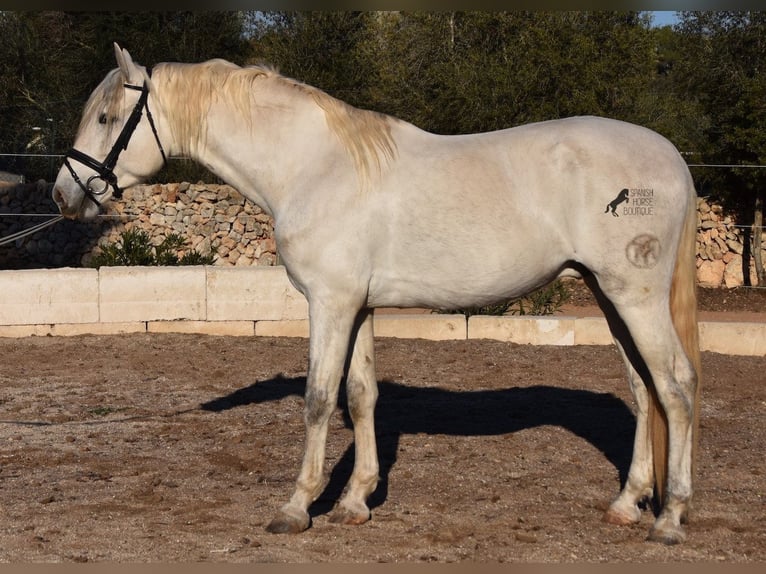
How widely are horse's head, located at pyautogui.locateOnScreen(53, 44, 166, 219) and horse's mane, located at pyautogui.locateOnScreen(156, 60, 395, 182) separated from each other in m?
0.11

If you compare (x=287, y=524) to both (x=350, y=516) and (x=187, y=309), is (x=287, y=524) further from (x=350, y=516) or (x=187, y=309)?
(x=187, y=309)

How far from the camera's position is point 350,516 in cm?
461

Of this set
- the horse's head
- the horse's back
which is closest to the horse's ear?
the horse's head

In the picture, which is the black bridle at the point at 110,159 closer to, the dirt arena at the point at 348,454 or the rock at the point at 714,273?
the dirt arena at the point at 348,454

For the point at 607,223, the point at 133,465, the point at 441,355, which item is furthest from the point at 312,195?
the point at 441,355

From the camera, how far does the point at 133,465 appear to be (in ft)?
18.7

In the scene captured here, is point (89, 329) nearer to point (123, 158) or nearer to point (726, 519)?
point (123, 158)

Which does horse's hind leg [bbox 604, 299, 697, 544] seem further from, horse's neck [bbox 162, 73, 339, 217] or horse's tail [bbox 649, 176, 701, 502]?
horse's neck [bbox 162, 73, 339, 217]

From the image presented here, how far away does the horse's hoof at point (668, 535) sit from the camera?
4275 millimetres

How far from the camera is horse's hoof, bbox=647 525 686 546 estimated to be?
168 inches

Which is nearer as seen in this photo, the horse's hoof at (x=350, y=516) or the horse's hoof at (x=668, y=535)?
the horse's hoof at (x=668, y=535)

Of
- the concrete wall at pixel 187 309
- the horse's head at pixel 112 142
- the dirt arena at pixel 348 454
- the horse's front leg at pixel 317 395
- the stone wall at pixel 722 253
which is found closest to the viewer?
the dirt arena at pixel 348 454

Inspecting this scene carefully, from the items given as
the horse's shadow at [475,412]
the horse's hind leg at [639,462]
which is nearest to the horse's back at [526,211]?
the horse's hind leg at [639,462]

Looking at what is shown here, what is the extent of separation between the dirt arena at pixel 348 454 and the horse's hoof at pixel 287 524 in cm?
4
